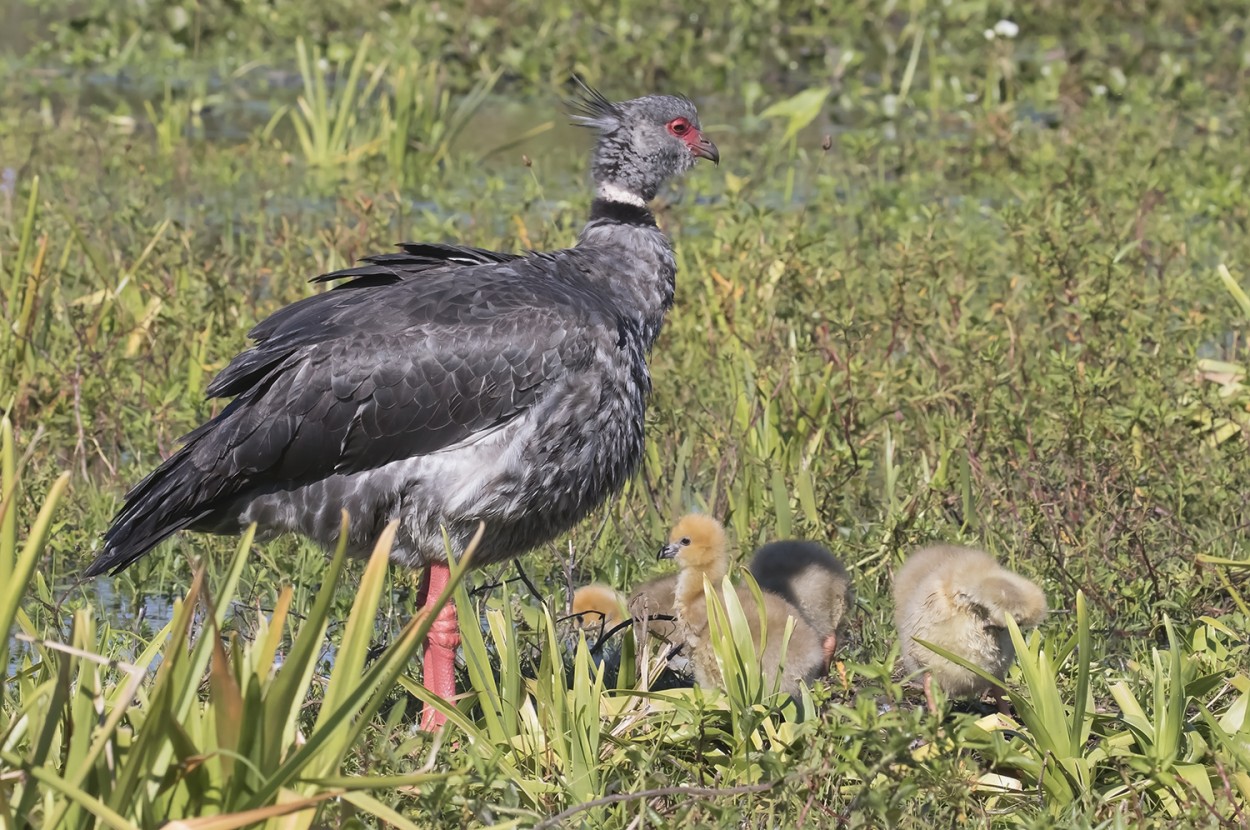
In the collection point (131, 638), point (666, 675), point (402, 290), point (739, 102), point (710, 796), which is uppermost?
point (402, 290)

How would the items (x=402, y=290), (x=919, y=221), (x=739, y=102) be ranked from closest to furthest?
(x=402, y=290) < (x=919, y=221) < (x=739, y=102)

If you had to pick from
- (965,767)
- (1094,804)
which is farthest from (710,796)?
(1094,804)

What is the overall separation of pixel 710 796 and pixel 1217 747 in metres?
1.03

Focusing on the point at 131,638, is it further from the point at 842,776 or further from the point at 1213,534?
the point at 1213,534

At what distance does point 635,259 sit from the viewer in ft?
14.8

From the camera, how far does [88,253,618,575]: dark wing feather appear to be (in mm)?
3979

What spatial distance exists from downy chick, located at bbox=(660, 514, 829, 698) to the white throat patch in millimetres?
892

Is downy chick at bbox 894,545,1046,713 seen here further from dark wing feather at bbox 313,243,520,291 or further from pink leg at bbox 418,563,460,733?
dark wing feather at bbox 313,243,520,291

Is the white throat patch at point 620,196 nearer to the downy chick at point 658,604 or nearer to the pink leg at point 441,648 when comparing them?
the downy chick at point 658,604

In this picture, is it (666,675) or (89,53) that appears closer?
(666,675)

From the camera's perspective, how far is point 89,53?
11.8 m

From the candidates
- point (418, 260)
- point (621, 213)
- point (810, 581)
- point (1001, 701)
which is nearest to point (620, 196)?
point (621, 213)

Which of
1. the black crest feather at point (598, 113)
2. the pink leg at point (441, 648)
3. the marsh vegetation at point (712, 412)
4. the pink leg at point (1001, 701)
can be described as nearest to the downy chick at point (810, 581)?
the marsh vegetation at point (712, 412)

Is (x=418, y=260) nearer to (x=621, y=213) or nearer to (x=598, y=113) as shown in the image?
(x=621, y=213)
